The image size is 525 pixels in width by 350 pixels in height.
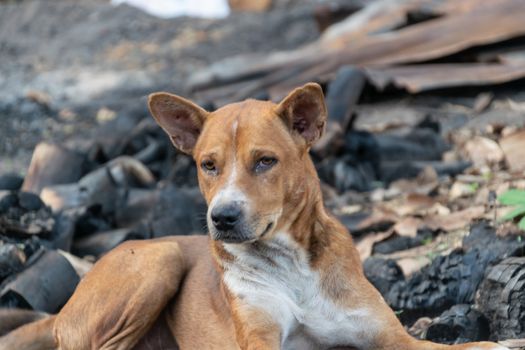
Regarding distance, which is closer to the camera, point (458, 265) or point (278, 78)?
point (458, 265)

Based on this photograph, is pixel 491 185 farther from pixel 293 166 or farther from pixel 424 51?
pixel 424 51

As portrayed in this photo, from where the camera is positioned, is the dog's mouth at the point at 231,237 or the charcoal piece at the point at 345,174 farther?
the charcoal piece at the point at 345,174

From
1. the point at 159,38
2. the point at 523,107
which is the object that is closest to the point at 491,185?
the point at 523,107

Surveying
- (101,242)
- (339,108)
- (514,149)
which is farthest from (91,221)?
(514,149)

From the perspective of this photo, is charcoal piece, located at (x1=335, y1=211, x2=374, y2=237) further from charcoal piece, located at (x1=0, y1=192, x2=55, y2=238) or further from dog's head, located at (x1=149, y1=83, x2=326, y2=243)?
dog's head, located at (x1=149, y1=83, x2=326, y2=243)

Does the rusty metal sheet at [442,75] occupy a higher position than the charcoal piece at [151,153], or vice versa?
the charcoal piece at [151,153]

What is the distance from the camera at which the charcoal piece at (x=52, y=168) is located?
9.71 metres

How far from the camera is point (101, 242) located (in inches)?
332

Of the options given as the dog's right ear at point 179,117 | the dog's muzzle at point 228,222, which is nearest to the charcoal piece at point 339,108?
the dog's right ear at point 179,117

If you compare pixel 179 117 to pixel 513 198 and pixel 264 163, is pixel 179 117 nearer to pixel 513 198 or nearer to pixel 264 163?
pixel 264 163

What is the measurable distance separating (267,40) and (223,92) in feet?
14.7

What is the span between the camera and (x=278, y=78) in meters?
13.8

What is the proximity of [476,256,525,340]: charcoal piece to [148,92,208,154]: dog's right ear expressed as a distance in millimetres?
2093

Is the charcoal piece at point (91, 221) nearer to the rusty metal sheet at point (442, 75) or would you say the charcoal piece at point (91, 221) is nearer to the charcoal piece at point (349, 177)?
the charcoal piece at point (349, 177)
